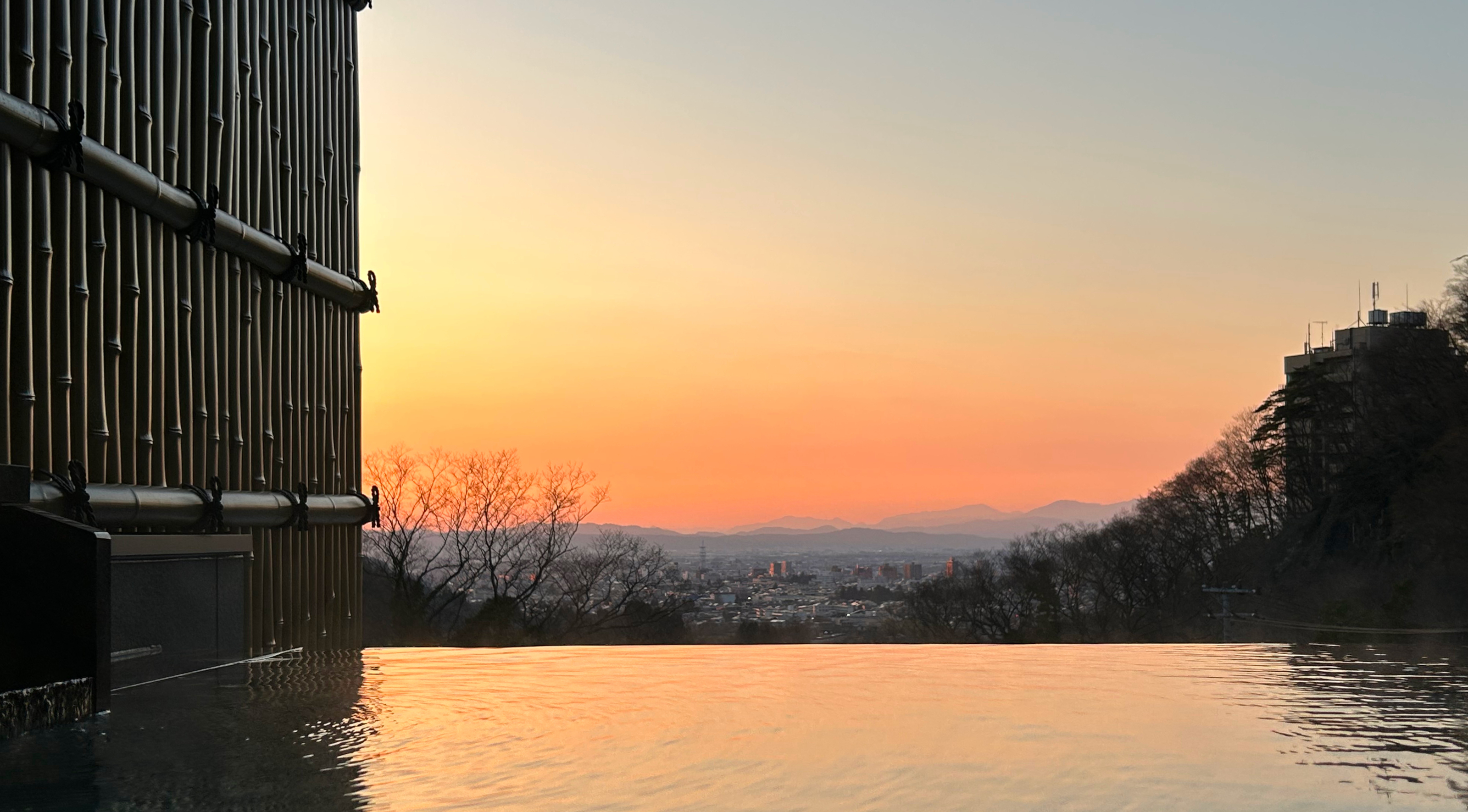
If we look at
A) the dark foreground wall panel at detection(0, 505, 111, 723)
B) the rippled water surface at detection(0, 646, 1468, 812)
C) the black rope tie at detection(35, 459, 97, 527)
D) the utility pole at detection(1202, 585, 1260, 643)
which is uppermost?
the black rope tie at detection(35, 459, 97, 527)

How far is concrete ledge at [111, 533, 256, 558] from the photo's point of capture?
35.0ft

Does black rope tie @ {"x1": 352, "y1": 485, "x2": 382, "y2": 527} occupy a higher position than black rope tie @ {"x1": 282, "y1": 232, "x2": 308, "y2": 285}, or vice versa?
black rope tie @ {"x1": 282, "y1": 232, "x2": 308, "y2": 285}

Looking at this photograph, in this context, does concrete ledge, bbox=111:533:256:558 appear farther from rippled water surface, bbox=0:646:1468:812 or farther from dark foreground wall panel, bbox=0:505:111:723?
dark foreground wall panel, bbox=0:505:111:723

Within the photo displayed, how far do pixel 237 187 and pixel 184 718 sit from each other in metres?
7.00

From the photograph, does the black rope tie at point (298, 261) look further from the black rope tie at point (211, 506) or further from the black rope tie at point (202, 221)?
the black rope tie at point (211, 506)

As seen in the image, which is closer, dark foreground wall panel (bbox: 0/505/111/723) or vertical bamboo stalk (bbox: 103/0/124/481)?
dark foreground wall panel (bbox: 0/505/111/723)

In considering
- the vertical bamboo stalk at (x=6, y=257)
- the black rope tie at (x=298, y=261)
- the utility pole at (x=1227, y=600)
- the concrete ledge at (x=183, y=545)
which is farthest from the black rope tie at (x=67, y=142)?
the utility pole at (x=1227, y=600)

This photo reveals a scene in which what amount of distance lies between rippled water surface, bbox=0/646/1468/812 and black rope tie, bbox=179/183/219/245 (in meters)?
3.97

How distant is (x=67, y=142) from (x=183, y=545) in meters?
3.76

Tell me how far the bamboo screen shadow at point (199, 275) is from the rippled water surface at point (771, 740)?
2459mm

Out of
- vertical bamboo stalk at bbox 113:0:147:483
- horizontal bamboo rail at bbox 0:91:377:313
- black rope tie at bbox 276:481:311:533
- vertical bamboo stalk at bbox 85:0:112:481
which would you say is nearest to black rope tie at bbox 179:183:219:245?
horizontal bamboo rail at bbox 0:91:377:313

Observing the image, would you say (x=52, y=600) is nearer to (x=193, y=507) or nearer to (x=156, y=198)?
(x=193, y=507)

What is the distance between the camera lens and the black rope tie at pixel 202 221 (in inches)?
469

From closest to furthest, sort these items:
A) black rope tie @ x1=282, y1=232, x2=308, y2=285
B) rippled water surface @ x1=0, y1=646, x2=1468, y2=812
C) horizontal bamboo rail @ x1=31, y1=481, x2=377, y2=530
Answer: rippled water surface @ x1=0, y1=646, x2=1468, y2=812, horizontal bamboo rail @ x1=31, y1=481, x2=377, y2=530, black rope tie @ x1=282, y1=232, x2=308, y2=285
